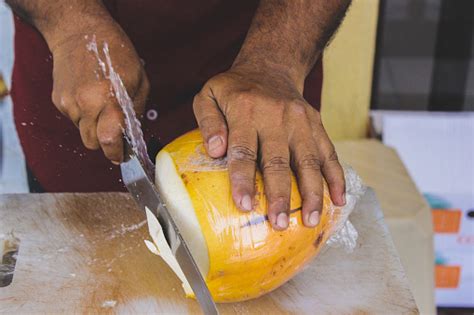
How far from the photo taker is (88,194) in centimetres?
148

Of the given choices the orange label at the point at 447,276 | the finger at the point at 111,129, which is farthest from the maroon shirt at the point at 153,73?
the orange label at the point at 447,276

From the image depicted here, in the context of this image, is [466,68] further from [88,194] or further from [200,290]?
[200,290]

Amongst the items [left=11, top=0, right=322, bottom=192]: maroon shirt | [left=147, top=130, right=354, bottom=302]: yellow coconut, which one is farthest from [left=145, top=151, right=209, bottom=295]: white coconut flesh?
[left=11, top=0, right=322, bottom=192]: maroon shirt

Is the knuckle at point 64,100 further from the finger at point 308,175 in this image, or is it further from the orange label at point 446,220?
the orange label at point 446,220

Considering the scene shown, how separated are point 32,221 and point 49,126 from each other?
289 mm

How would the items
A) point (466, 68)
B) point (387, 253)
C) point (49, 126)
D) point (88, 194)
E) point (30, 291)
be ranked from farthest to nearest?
point (466, 68) → point (49, 126) → point (88, 194) → point (387, 253) → point (30, 291)

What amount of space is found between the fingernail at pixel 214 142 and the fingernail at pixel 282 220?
16cm

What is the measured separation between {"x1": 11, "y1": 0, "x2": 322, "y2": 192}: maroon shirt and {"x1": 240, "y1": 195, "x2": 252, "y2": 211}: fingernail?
21.9 inches

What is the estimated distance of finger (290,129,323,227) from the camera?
3.51ft

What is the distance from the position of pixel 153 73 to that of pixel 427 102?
133 cm

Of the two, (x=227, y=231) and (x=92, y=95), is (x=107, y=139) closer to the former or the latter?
(x=92, y=95)

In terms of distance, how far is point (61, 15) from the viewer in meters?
1.31

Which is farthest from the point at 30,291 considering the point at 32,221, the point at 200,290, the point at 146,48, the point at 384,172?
the point at 384,172

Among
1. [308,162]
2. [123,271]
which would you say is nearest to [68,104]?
[123,271]
